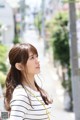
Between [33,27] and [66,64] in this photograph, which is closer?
[66,64]

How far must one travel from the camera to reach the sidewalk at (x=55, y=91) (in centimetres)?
1256

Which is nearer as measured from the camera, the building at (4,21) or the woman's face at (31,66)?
the woman's face at (31,66)

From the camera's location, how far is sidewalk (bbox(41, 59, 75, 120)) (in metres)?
12.6

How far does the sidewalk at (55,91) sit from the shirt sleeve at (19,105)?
17.1 ft

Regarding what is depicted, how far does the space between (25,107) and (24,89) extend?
0.41 ft

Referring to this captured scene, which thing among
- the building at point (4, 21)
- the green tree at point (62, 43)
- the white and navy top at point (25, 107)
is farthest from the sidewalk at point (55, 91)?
the white and navy top at point (25, 107)

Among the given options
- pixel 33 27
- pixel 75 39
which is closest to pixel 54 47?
pixel 75 39

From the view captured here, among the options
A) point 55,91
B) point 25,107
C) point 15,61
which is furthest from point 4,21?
point 25,107

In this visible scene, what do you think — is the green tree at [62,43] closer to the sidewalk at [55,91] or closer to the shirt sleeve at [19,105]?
the sidewalk at [55,91]

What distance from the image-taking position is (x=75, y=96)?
300 inches

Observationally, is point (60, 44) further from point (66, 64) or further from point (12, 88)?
point (12, 88)

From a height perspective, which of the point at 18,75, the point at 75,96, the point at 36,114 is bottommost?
the point at 75,96

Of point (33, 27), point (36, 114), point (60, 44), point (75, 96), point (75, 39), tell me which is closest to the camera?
point (36, 114)

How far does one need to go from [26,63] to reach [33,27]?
69.6 meters
